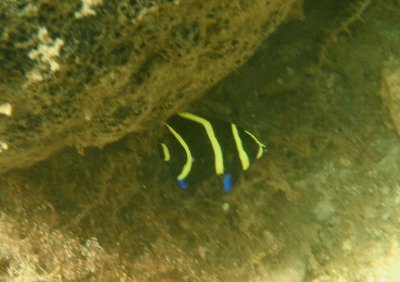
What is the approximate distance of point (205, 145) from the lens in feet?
8.52

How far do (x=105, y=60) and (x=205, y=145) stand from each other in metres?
1.00

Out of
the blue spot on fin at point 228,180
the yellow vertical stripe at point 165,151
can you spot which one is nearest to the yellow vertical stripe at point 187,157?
the yellow vertical stripe at point 165,151

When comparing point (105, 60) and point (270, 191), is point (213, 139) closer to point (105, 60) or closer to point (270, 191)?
point (270, 191)

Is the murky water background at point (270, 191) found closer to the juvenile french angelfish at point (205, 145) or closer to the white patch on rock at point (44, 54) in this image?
the juvenile french angelfish at point (205, 145)

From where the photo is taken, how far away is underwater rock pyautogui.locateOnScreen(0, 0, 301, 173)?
1.69m

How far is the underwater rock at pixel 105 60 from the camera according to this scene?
5.54 ft

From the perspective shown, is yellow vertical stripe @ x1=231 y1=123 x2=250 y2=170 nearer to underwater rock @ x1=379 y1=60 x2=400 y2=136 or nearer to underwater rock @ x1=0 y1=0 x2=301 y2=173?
underwater rock @ x1=0 y1=0 x2=301 y2=173

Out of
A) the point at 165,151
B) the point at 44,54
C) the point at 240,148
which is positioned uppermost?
the point at 44,54

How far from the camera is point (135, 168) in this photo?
302 centimetres

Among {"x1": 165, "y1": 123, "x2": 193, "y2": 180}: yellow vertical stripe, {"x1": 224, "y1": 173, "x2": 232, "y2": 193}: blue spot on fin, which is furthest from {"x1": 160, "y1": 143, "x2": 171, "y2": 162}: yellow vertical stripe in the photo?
{"x1": 224, "y1": 173, "x2": 232, "y2": 193}: blue spot on fin

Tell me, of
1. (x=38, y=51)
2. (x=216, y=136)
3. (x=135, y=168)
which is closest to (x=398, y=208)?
(x=216, y=136)

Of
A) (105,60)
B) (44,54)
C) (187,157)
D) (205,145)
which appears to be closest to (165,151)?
(187,157)

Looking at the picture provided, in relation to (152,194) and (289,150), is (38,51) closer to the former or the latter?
(152,194)

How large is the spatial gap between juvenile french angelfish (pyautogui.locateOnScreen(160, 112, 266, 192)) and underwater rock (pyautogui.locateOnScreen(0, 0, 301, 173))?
6.3 inches
